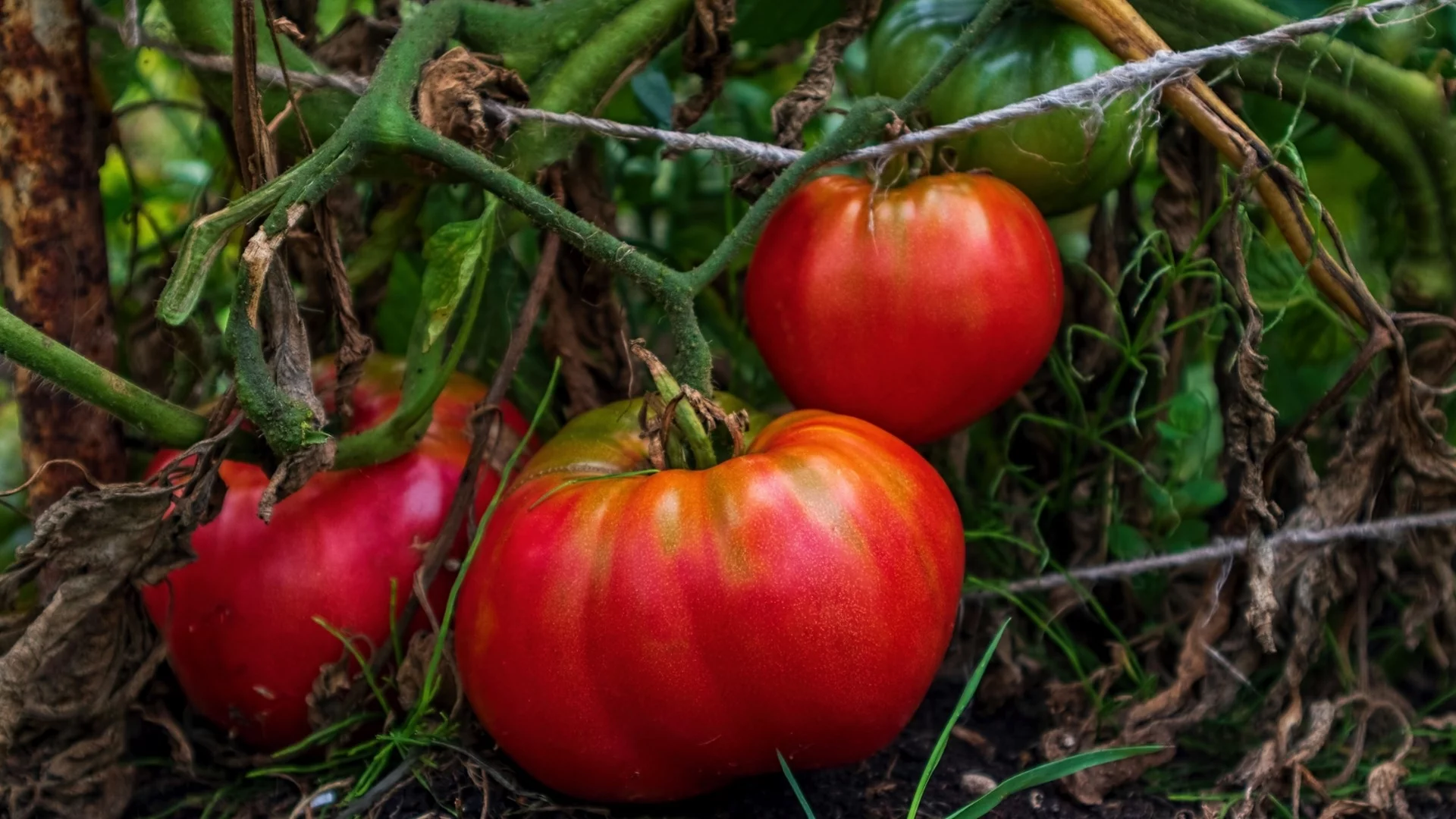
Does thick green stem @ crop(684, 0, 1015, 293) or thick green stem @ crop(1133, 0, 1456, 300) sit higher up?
thick green stem @ crop(684, 0, 1015, 293)

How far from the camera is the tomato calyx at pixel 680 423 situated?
827 millimetres

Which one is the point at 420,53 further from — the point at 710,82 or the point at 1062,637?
the point at 1062,637

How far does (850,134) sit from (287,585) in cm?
54

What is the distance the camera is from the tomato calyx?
0.83 meters

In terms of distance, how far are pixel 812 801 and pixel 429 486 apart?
384 mm

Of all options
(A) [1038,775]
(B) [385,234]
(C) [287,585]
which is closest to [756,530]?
(A) [1038,775]

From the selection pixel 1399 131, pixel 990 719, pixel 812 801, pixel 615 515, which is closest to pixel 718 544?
pixel 615 515

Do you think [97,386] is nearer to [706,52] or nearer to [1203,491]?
[706,52]

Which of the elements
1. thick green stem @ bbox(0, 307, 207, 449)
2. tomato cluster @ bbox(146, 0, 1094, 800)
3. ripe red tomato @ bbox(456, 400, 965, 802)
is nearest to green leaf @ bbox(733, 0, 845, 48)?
tomato cluster @ bbox(146, 0, 1094, 800)

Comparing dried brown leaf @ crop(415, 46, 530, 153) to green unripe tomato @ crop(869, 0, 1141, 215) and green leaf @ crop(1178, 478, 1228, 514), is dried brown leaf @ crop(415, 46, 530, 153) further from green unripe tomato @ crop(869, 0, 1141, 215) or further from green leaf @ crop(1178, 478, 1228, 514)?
green leaf @ crop(1178, 478, 1228, 514)

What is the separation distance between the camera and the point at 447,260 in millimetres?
879

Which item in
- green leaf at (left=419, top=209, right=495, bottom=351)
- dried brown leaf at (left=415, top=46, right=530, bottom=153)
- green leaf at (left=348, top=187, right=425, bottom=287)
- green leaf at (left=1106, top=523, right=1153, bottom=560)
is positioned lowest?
green leaf at (left=1106, top=523, right=1153, bottom=560)

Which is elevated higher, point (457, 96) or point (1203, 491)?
point (457, 96)

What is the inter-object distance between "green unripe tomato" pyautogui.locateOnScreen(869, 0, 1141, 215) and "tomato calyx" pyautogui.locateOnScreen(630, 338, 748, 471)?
Result: 1.11 feet
